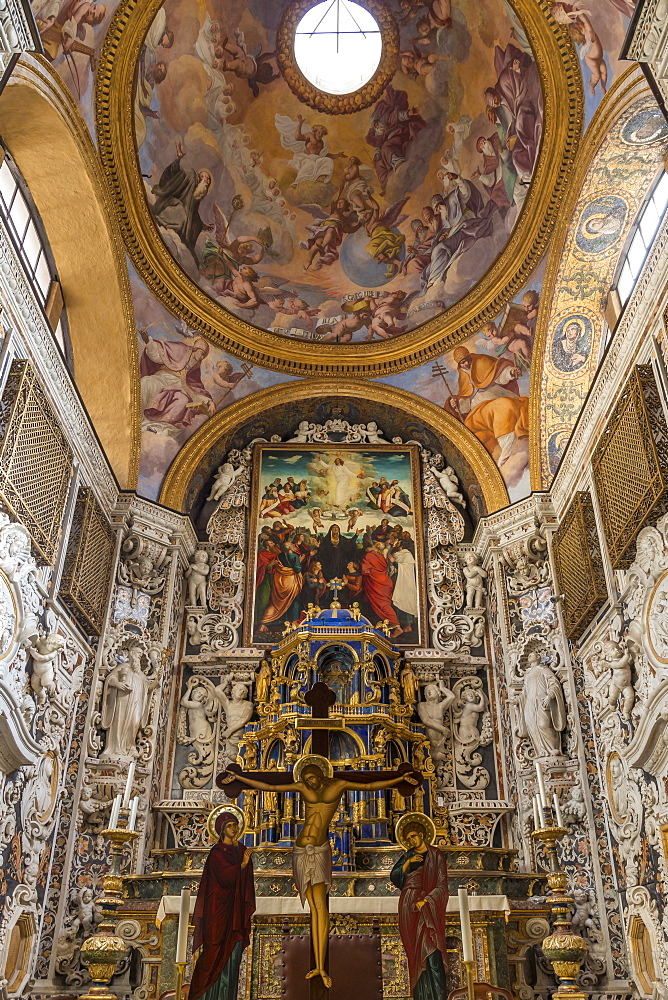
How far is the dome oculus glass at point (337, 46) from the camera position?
49.4 feet

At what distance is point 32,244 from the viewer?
11664mm

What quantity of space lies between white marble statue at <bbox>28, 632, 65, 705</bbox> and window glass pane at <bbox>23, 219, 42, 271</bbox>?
519 cm

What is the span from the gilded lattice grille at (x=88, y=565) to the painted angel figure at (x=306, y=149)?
724 cm

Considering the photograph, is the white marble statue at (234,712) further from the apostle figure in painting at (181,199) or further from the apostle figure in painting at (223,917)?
the apostle figure in painting at (181,199)

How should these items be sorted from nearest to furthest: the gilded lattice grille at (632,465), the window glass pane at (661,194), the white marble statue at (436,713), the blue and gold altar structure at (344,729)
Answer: the gilded lattice grille at (632,465)
the window glass pane at (661,194)
the blue and gold altar structure at (344,729)
the white marble statue at (436,713)

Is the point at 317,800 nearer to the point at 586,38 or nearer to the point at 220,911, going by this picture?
the point at 220,911

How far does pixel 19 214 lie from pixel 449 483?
8.22 m

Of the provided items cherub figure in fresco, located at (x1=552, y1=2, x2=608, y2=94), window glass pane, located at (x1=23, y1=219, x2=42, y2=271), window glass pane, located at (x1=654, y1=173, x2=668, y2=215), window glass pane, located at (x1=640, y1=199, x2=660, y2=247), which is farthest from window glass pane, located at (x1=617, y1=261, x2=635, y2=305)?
window glass pane, located at (x1=23, y1=219, x2=42, y2=271)

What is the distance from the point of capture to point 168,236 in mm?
13984

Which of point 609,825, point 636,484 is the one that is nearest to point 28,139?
point 636,484

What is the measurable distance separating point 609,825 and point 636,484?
416cm

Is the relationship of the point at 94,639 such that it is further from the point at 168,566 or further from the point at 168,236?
the point at 168,236

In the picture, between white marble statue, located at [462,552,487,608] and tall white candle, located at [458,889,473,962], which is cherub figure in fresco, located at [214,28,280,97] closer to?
white marble statue, located at [462,552,487,608]

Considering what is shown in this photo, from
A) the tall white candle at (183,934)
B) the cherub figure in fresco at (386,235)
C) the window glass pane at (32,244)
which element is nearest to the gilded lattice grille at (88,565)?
the window glass pane at (32,244)
